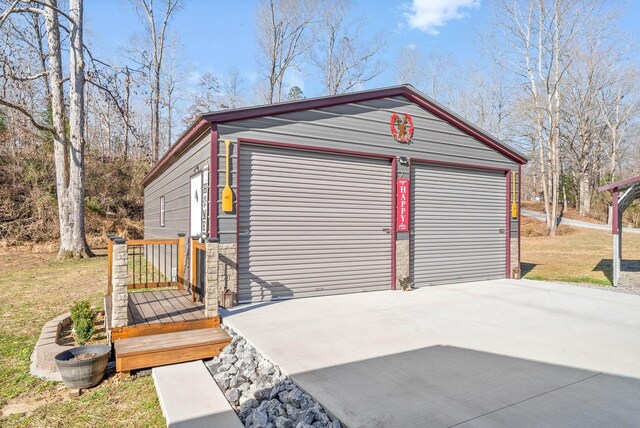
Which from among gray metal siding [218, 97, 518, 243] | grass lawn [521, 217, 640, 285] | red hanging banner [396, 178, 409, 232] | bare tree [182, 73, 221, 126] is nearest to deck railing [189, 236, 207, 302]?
gray metal siding [218, 97, 518, 243]

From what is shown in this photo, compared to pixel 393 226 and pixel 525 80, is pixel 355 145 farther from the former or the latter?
pixel 525 80

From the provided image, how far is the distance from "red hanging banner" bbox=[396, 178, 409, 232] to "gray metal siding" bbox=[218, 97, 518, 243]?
545 millimetres

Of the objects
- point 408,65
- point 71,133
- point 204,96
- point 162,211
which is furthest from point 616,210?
point 204,96

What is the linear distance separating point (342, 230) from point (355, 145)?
4.84ft

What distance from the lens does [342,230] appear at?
6.50 m

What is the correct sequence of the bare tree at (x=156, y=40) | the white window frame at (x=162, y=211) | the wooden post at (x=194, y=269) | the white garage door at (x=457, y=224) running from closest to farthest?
the wooden post at (x=194, y=269)
the white garage door at (x=457, y=224)
the white window frame at (x=162, y=211)
the bare tree at (x=156, y=40)

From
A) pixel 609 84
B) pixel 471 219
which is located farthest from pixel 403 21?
pixel 609 84

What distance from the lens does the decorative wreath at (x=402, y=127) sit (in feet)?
→ 22.8

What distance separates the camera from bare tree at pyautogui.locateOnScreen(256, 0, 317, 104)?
64.0ft

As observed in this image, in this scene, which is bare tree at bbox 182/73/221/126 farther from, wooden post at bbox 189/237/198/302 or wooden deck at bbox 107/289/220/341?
wooden deck at bbox 107/289/220/341

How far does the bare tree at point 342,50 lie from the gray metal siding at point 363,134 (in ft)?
46.0

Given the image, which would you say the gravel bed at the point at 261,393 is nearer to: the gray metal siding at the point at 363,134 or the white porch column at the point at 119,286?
the white porch column at the point at 119,286

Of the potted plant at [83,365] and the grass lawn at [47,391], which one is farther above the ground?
the potted plant at [83,365]

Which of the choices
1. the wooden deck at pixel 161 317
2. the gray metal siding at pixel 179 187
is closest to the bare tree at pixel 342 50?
the gray metal siding at pixel 179 187
